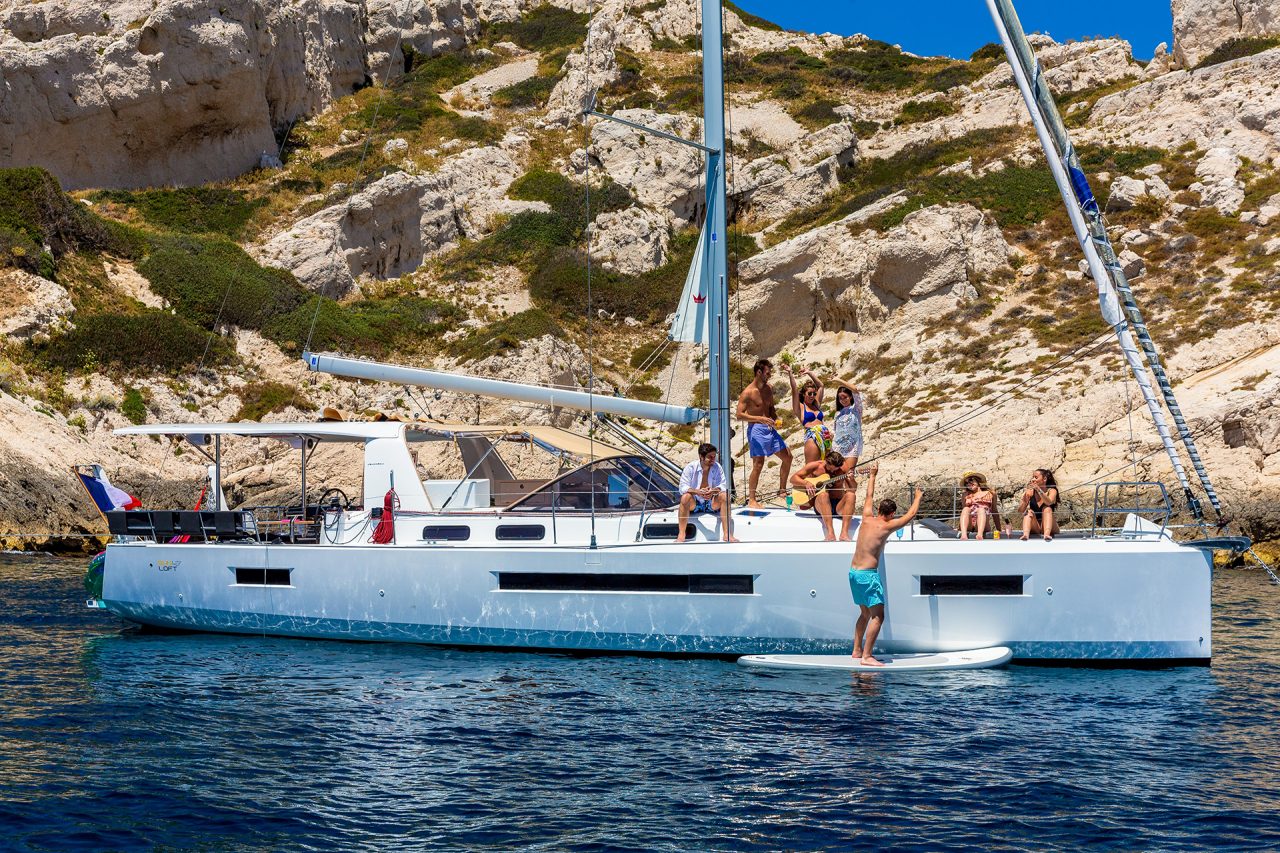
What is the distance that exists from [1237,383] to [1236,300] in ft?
16.2

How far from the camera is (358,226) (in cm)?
4131

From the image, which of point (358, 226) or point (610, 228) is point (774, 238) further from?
point (358, 226)

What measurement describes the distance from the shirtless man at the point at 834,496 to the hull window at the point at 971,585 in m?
1.04

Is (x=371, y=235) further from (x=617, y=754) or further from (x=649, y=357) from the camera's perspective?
(x=617, y=754)

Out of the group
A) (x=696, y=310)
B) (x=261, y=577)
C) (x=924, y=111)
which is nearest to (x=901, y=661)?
(x=696, y=310)

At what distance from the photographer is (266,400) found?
3312 cm

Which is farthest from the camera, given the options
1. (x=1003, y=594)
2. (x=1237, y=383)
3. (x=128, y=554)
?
(x=1237, y=383)

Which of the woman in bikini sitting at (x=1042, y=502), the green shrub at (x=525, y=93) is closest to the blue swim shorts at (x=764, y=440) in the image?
the woman in bikini sitting at (x=1042, y=502)

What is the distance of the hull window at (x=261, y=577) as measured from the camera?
15.2 meters

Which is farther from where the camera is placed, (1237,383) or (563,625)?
(1237,383)

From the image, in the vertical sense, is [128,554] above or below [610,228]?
below

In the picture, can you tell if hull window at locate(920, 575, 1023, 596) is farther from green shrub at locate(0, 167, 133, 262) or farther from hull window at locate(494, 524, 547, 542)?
green shrub at locate(0, 167, 133, 262)

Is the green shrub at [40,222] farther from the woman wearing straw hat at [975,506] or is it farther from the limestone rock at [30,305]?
the woman wearing straw hat at [975,506]

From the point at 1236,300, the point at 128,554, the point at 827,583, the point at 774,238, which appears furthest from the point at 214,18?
the point at 827,583
